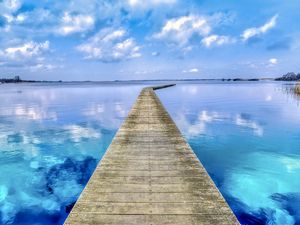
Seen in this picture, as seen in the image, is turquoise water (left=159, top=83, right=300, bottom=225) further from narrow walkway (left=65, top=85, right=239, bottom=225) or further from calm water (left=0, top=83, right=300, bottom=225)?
narrow walkway (left=65, top=85, right=239, bottom=225)

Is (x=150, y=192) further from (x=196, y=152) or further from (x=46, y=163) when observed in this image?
(x=196, y=152)

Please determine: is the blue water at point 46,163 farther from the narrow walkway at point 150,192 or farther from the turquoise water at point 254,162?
the turquoise water at point 254,162

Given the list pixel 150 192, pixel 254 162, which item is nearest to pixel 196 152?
pixel 254 162

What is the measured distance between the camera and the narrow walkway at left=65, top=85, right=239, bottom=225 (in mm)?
4004

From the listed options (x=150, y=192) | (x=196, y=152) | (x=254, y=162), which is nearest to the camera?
(x=150, y=192)

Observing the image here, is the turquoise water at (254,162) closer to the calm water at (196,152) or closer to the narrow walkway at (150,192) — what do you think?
the calm water at (196,152)

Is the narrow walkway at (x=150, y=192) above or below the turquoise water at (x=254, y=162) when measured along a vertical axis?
above

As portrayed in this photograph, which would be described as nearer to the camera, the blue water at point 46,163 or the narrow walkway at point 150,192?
the narrow walkway at point 150,192

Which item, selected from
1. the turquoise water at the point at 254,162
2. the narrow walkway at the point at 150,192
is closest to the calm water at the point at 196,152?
the turquoise water at the point at 254,162

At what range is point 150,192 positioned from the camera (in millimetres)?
4828

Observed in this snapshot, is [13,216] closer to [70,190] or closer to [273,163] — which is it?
[70,190]

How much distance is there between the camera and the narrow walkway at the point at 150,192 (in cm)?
400

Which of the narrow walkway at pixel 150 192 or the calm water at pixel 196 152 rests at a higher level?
the narrow walkway at pixel 150 192

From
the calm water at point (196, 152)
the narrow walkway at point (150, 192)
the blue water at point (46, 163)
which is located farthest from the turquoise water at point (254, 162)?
the blue water at point (46, 163)
